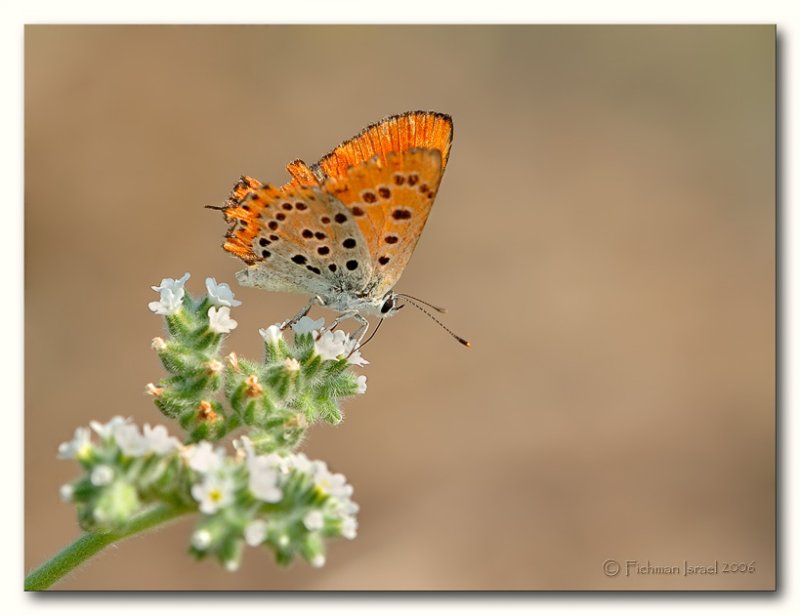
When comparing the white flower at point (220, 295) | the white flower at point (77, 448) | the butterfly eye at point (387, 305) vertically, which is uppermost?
the white flower at point (220, 295)

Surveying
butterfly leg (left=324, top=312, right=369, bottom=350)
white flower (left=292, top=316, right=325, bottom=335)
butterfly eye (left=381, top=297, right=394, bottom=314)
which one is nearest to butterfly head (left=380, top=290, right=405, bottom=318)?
butterfly eye (left=381, top=297, right=394, bottom=314)

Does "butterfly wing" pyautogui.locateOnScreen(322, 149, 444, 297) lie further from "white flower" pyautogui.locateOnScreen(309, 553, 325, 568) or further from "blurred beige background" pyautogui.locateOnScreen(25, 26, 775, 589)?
"blurred beige background" pyautogui.locateOnScreen(25, 26, 775, 589)

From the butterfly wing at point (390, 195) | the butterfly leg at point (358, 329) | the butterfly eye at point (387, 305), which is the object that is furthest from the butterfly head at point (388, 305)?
the butterfly wing at point (390, 195)

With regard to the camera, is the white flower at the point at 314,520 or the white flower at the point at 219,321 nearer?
the white flower at the point at 314,520

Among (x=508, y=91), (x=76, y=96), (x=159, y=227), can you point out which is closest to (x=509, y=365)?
(x=508, y=91)

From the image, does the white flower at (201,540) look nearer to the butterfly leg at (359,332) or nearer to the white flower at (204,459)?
the white flower at (204,459)

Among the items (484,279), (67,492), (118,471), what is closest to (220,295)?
(118,471)
